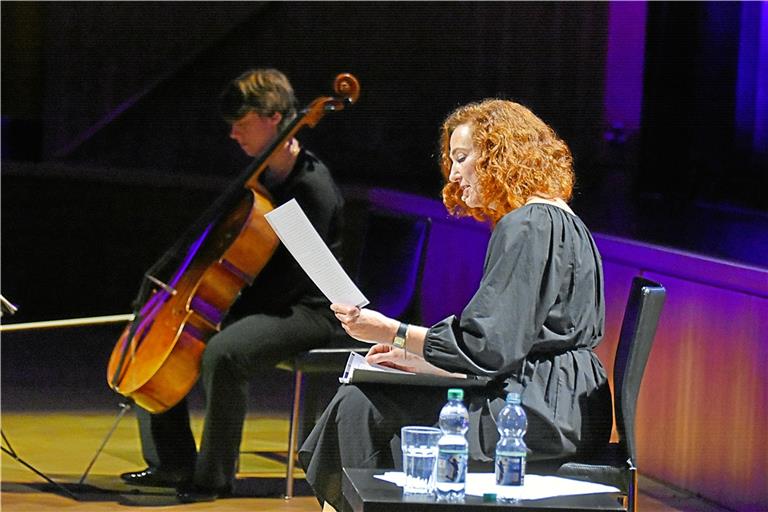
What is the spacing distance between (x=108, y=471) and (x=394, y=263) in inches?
40.4

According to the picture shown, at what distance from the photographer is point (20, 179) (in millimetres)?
6574

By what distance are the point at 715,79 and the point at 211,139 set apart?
2.78 metres

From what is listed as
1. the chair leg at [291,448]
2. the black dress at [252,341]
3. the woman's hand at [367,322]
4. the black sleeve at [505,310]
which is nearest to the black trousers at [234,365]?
the black dress at [252,341]

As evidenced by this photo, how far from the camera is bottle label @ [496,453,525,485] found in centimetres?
233

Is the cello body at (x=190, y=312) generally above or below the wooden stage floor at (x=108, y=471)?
above

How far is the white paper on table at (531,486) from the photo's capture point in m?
2.31

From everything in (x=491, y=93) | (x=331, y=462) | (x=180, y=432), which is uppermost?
(x=491, y=93)

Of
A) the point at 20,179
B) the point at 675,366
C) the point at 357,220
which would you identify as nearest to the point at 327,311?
A: the point at 675,366

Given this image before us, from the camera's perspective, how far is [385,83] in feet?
26.9

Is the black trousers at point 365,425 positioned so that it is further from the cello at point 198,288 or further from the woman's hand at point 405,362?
the cello at point 198,288

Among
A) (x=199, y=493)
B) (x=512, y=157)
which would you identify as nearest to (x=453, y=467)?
(x=512, y=157)

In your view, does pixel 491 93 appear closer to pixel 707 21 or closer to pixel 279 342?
pixel 707 21

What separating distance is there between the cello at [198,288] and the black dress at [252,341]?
0.26ft

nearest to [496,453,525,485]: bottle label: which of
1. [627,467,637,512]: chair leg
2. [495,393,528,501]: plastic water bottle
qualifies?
[495,393,528,501]: plastic water bottle
